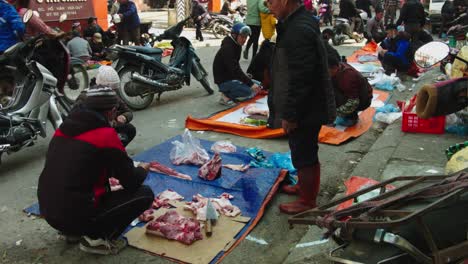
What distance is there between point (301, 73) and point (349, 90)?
279cm

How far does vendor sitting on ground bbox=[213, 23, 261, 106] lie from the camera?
755 cm

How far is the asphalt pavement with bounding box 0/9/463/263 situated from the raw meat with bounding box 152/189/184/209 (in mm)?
682

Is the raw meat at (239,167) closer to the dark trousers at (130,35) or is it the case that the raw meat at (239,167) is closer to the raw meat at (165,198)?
the raw meat at (165,198)

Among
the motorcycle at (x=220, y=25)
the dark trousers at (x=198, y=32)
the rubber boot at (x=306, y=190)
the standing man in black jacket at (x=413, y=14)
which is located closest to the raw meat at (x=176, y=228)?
the rubber boot at (x=306, y=190)

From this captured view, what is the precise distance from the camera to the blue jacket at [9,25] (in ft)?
21.0

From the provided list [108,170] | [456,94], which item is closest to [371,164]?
[108,170]

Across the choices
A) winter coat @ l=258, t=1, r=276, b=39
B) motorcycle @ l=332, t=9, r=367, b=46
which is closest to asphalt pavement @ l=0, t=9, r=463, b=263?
winter coat @ l=258, t=1, r=276, b=39

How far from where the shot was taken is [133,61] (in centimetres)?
738

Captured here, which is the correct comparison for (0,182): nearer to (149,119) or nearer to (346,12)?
(149,119)

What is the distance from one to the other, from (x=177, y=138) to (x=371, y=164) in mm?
2385

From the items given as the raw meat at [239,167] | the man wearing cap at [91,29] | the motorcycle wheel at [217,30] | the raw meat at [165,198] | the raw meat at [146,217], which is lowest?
the motorcycle wheel at [217,30]

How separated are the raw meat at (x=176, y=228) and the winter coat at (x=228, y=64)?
13.8ft

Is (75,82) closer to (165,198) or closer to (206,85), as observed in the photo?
(206,85)

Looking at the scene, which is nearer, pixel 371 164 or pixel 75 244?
pixel 75 244
